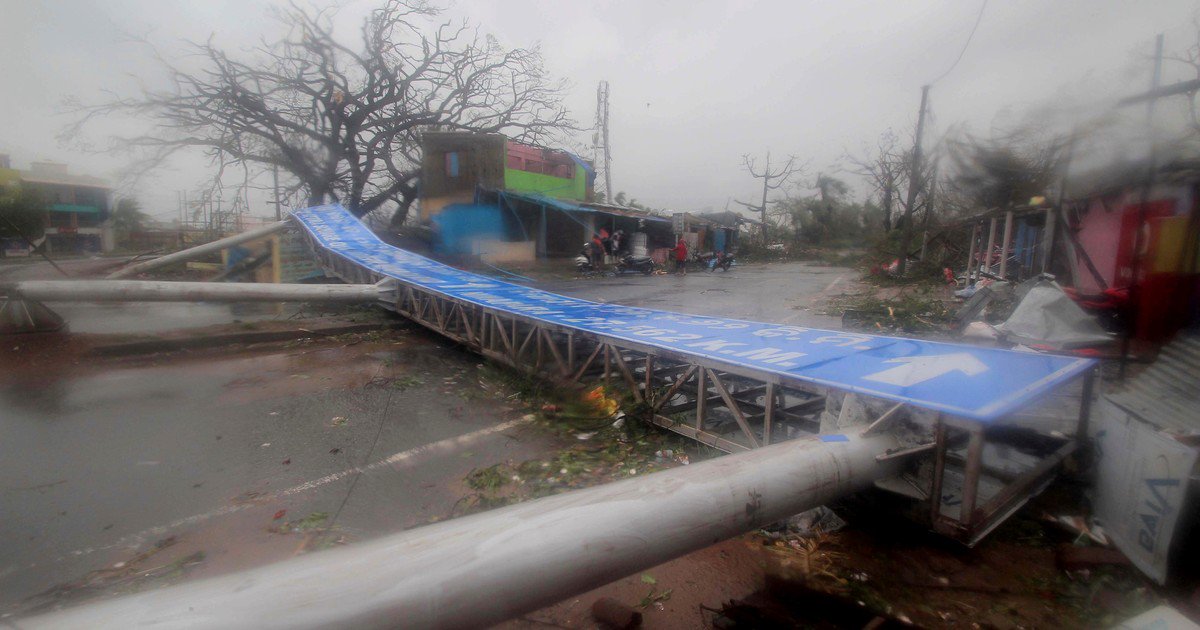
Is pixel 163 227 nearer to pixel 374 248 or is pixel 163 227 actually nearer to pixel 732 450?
pixel 374 248

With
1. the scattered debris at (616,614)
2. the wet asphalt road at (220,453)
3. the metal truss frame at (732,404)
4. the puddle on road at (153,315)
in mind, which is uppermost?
the metal truss frame at (732,404)

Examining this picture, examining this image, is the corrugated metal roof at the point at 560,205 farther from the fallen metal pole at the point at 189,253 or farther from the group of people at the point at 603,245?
the fallen metal pole at the point at 189,253

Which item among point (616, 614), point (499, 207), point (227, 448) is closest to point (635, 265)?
point (499, 207)

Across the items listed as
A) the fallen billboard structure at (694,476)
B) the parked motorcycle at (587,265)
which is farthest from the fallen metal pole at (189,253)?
the fallen billboard structure at (694,476)

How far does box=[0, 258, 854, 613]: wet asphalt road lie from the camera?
11.8 ft

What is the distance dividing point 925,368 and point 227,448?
598cm

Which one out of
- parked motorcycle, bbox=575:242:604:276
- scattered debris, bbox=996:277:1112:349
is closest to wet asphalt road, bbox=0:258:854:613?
scattered debris, bbox=996:277:1112:349

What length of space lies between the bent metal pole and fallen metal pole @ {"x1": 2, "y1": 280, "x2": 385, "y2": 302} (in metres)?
9.06

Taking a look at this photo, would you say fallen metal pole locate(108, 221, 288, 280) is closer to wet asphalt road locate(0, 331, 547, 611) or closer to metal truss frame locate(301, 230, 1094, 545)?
wet asphalt road locate(0, 331, 547, 611)

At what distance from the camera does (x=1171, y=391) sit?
14.5 ft

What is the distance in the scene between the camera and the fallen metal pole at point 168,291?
800 centimetres

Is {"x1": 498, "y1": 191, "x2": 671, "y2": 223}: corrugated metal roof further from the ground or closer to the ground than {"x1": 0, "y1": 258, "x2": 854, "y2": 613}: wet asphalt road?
further from the ground

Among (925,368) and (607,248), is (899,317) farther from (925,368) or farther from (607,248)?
(607,248)

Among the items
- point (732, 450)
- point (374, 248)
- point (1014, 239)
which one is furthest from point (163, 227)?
point (1014, 239)
